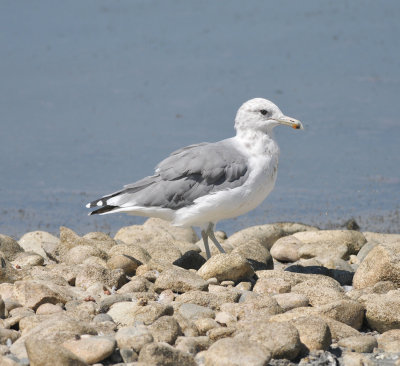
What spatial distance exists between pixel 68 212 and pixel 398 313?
5074mm

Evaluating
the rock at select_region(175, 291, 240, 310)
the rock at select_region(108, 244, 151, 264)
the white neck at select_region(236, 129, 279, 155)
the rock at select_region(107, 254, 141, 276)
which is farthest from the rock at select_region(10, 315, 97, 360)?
the white neck at select_region(236, 129, 279, 155)

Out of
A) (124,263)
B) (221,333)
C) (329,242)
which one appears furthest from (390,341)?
(329,242)

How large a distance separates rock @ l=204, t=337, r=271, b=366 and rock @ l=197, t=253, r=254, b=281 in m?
1.88

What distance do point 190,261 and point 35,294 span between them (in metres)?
1.97

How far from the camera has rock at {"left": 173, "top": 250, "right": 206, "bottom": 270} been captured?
7.86 metres

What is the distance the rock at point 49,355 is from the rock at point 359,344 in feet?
5.41

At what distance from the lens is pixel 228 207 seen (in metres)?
7.79

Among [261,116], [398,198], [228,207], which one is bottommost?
[398,198]

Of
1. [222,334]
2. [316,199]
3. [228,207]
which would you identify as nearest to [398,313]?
[222,334]

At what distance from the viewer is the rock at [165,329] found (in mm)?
5477

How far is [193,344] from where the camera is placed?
17.8 feet

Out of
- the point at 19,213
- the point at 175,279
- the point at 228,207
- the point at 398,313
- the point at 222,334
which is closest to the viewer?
the point at 222,334

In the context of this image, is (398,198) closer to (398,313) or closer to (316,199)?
(316,199)

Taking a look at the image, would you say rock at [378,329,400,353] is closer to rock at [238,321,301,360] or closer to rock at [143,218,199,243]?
rock at [238,321,301,360]
